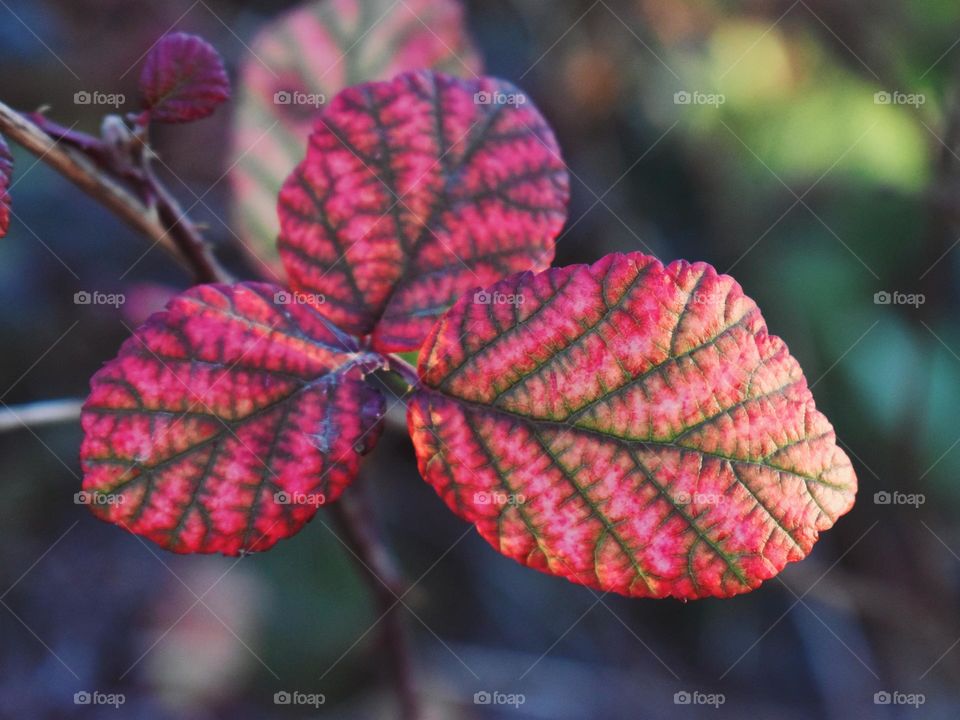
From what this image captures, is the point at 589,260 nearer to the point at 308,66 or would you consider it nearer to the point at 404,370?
the point at 308,66

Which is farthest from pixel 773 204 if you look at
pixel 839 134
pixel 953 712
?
pixel 953 712

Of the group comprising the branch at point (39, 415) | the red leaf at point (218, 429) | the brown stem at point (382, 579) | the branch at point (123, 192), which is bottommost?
the brown stem at point (382, 579)

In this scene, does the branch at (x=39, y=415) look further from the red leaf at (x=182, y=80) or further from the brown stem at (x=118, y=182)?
the red leaf at (x=182, y=80)

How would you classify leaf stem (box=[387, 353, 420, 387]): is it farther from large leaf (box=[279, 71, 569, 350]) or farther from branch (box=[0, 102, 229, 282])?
branch (box=[0, 102, 229, 282])

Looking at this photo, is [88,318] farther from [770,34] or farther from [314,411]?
[770,34]

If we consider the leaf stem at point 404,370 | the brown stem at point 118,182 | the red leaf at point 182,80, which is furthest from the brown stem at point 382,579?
the red leaf at point 182,80

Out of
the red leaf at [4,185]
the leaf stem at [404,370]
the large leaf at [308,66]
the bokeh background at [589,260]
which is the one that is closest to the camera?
the red leaf at [4,185]

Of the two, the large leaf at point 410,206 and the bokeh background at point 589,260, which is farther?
the bokeh background at point 589,260
